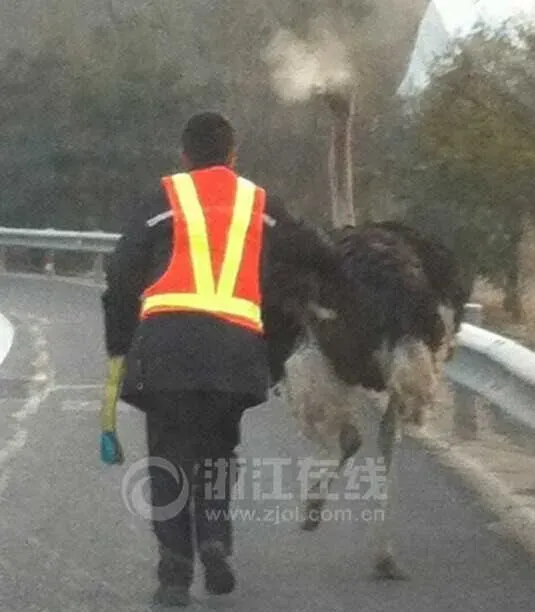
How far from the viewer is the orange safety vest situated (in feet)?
25.1

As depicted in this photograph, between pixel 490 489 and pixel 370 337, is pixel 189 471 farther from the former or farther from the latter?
pixel 490 489

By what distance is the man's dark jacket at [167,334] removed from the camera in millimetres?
7617

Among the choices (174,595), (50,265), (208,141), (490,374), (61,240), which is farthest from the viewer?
(50,265)

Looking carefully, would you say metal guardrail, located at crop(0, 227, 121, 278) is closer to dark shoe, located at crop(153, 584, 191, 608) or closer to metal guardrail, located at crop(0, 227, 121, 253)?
metal guardrail, located at crop(0, 227, 121, 253)

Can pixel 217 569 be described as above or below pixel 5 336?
above

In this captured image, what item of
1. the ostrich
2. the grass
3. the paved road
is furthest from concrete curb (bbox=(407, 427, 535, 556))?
the grass

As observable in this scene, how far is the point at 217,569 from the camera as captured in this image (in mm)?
7812

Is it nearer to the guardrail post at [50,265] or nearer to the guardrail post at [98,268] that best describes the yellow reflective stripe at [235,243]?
the guardrail post at [98,268]

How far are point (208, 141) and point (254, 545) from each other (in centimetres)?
210

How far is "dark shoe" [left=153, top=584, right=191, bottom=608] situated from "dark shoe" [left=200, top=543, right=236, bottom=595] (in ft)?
0.38

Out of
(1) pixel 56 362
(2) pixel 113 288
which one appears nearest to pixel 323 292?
(2) pixel 113 288

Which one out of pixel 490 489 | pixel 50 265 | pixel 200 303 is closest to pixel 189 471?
pixel 200 303

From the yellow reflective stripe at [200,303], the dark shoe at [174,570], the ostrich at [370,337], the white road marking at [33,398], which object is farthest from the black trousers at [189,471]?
the white road marking at [33,398]

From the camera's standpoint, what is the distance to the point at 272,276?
26.4 ft
